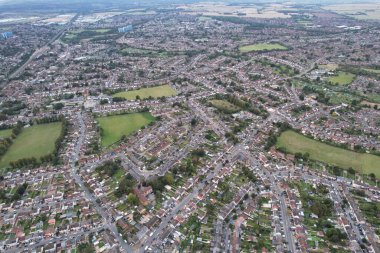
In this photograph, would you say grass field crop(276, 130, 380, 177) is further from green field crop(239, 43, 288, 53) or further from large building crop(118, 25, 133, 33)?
large building crop(118, 25, 133, 33)

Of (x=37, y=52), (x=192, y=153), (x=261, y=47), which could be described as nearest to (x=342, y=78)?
(x=261, y=47)

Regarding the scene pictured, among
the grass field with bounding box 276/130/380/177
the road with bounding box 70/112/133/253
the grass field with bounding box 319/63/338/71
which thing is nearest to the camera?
the road with bounding box 70/112/133/253

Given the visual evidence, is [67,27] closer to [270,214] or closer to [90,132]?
[90,132]

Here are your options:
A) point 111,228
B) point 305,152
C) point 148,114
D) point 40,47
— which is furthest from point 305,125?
point 40,47

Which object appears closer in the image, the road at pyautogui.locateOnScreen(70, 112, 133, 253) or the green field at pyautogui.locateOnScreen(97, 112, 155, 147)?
the road at pyautogui.locateOnScreen(70, 112, 133, 253)

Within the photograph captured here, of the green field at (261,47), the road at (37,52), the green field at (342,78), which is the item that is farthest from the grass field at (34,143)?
the green field at (261,47)

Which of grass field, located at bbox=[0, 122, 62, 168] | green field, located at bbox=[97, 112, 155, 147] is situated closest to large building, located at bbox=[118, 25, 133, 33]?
green field, located at bbox=[97, 112, 155, 147]

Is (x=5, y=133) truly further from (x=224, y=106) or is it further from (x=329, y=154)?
(x=329, y=154)

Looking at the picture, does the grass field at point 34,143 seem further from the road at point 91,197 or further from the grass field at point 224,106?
the grass field at point 224,106
